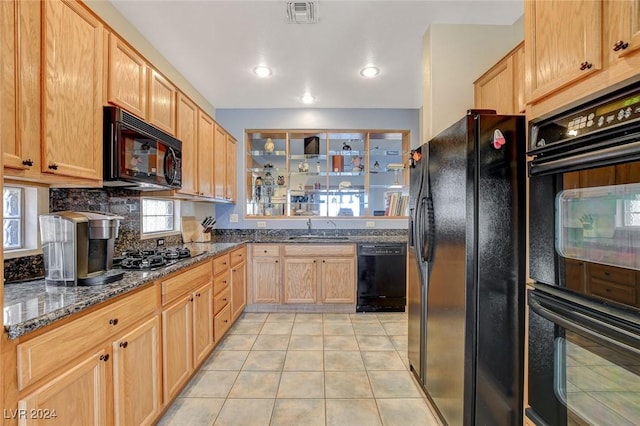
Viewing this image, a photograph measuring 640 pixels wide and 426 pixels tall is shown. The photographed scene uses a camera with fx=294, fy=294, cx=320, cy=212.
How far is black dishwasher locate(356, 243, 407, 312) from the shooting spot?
357 centimetres

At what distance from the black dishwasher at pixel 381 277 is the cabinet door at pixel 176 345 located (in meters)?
2.09

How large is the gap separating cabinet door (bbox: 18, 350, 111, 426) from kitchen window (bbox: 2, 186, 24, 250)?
0.86 meters

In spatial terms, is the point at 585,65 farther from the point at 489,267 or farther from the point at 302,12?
the point at 302,12

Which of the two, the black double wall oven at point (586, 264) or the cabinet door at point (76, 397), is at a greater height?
the black double wall oven at point (586, 264)

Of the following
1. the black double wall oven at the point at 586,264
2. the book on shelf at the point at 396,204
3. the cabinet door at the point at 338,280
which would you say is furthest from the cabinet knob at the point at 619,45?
the book on shelf at the point at 396,204

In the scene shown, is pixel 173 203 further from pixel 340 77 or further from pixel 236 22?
pixel 340 77

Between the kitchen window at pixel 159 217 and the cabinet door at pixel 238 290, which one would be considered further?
the cabinet door at pixel 238 290

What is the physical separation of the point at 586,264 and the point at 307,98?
3332 mm

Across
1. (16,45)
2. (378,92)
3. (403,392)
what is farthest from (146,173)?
(378,92)

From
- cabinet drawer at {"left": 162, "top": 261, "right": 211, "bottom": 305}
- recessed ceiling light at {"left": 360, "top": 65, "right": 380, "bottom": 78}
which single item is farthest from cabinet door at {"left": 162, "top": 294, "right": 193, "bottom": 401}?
recessed ceiling light at {"left": 360, "top": 65, "right": 380, "bottom": 78}

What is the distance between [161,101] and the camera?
223cm

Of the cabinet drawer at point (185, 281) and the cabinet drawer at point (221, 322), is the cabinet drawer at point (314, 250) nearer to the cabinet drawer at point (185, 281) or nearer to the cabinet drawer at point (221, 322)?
the cabinet drawer at point (221, 322)

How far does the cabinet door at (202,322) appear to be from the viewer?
83.0 inches

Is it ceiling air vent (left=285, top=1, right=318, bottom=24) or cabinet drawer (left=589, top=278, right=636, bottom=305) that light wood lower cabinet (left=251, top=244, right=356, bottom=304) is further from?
cabinet drawer (left=589, top=278, right=636, bottom=305)
